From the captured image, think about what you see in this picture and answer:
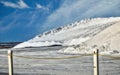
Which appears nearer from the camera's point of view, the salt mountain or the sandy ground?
the sandy ground

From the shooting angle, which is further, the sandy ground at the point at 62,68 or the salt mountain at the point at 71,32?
the salt mountain at the point at 71,32

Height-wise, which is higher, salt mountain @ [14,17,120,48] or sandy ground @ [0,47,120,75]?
salt mountain @ [14,17,120,48]

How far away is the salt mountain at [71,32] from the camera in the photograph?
10372 cm

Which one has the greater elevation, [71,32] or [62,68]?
[71,32]

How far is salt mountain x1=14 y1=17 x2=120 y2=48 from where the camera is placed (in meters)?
104

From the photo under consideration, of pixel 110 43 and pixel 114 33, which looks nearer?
pixel 110 43

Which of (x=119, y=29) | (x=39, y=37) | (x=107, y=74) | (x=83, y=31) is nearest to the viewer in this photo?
(x=107, y=74)

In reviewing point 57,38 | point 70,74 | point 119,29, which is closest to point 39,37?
point 57,38

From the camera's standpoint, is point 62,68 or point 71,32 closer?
point 62,68

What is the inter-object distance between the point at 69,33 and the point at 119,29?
44809 mm

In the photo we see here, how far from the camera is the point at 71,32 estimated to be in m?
111

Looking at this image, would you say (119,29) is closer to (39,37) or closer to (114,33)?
(114,33)

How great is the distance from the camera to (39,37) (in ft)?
389

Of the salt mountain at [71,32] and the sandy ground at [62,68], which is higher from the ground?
the salt mountain at [71,32]
